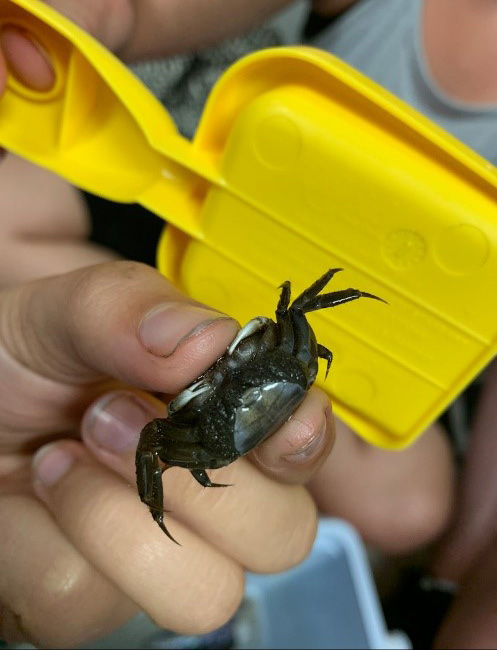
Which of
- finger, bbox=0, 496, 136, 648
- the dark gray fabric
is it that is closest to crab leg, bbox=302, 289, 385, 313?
finger, bbox=0, 496, 136, 648

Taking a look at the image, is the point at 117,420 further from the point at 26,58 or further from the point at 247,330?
the point at 26,58

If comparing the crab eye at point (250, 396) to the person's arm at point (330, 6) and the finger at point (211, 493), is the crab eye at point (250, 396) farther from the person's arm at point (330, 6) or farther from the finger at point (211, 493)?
the person's arm at point (330, 6)

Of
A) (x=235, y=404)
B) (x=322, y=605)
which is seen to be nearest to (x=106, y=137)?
(x=235, y=404)

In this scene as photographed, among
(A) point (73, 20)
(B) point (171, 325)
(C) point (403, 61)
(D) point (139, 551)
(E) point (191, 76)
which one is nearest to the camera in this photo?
(B) point (171, 325)

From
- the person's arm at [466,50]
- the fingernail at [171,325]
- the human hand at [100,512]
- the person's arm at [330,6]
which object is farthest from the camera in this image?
the person's arm at [330,6]

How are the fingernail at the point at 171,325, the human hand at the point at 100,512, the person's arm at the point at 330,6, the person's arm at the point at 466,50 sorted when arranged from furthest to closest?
the person's arm at the point at 330,6 → the person's arm at the point at 466,50 → the human hand at the point at 100,512 → the fingernail at the point at 171,325

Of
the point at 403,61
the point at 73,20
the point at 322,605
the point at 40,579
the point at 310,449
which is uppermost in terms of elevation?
the point at 403,61

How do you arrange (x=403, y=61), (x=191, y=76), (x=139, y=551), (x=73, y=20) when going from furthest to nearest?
(x=191, y=76), (x=403, y=61), (x=73, y=20), (x=139, y=551)

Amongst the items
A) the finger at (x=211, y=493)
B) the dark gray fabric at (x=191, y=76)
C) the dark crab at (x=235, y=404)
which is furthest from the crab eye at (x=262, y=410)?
the dark gray fabric at (x=191, y=76)
